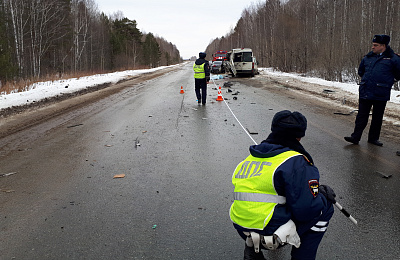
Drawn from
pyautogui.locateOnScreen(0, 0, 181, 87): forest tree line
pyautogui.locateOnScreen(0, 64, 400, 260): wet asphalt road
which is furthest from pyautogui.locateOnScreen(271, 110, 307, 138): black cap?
pyautogui.locateOnScreen(0, 0, 181, 87): forest tree line

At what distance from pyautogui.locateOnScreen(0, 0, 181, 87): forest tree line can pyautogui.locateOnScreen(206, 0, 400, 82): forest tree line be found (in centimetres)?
2406

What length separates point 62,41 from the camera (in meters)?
43.5

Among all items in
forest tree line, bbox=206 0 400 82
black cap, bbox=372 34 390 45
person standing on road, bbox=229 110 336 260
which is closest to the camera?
person standing on road, bbox=229 110 336 260

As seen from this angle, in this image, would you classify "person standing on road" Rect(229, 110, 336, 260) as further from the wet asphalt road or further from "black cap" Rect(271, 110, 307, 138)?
the wet asphalt road

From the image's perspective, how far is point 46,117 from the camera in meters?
9.79

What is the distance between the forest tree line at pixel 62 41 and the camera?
98.8 feet

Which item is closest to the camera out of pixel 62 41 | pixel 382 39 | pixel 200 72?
pixel 382 39

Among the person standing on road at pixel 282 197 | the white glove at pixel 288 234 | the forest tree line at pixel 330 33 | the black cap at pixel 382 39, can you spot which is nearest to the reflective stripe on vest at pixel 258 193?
the person standing on road at pixel 282 197

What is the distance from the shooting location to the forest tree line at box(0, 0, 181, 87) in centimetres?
3013

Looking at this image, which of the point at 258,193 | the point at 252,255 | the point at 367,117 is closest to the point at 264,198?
the point at 258,193

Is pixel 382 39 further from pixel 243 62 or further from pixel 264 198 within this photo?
pixel 243 62

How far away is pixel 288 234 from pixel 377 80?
5.24 metres

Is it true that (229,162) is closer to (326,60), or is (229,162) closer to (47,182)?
(47,182)

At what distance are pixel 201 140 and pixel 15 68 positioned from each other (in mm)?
27315
